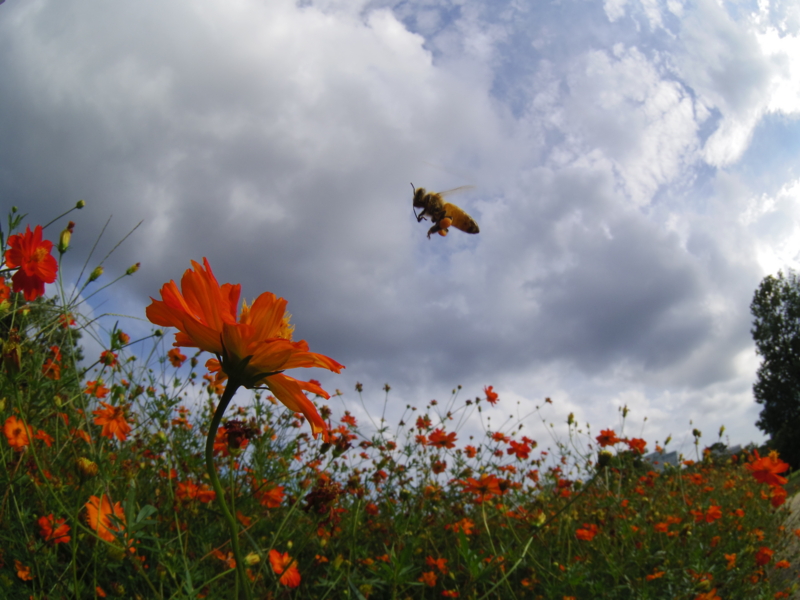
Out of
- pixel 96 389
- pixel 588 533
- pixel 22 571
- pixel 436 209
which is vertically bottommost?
pixel 22 571

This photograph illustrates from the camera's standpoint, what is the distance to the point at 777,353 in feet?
62.5

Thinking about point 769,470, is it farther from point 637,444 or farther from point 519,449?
point 519,449

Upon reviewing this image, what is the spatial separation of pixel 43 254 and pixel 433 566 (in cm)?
239

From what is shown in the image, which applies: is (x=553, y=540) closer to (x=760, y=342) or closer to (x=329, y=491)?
(x=329, y=491)

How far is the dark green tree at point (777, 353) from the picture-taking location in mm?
18188

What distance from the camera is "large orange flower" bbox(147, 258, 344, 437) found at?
721 millimetres

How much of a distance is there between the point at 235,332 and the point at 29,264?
1428 millimetres

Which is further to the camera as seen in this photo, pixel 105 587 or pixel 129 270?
pixel 129 270

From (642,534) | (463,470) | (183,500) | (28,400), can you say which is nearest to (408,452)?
(463,470)

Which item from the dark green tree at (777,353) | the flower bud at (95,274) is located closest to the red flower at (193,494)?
the flower bud at (95,274)

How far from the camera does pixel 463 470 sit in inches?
162

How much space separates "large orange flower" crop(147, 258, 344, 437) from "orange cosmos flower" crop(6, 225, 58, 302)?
123cm

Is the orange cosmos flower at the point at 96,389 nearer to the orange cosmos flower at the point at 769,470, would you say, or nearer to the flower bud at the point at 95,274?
the flower bud at the point at 95,274

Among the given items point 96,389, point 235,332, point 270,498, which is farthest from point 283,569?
point 235,332
